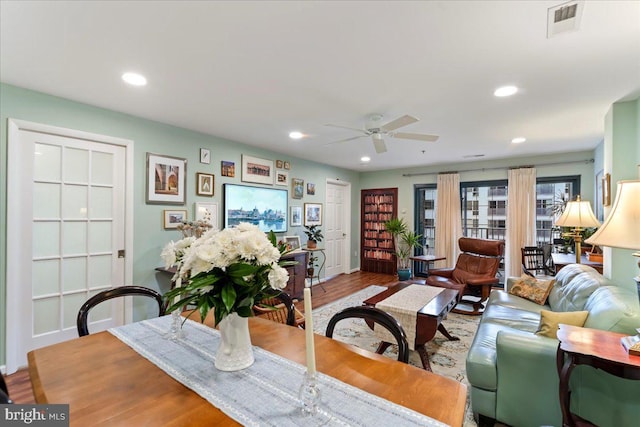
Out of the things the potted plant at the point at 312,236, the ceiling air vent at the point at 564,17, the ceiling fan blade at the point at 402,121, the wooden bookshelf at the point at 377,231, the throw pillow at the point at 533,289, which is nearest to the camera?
the ceiling air vent at the point at 564,17

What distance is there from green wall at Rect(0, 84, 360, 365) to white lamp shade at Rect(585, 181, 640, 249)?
3.84m

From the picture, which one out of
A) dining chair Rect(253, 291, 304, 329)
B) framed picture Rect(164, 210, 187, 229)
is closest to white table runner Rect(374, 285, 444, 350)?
dining chair Rect(253, 291, 304, 329)

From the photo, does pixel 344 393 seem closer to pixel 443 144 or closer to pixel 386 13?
pixel 386 13

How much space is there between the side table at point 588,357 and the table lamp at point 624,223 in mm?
368

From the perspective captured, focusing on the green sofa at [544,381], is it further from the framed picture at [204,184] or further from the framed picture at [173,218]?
the framed picture at [204,184]

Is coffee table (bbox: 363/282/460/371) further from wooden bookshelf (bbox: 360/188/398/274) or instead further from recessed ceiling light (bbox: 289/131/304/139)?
wooden bookshelf (bbox: 360/188/398/274)

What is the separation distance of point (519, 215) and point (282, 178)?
14.0 feet

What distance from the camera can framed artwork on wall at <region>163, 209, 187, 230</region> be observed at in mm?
3490

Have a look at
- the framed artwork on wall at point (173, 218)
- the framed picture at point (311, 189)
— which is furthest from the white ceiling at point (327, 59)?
the framed picture at point (311, 189)

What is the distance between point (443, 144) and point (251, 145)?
2.91 m

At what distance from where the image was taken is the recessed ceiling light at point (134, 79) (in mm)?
2266

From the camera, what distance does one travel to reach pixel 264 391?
39.7 inches

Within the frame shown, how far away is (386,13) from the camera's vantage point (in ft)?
5.12

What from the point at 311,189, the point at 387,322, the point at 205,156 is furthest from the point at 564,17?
the point at 311,189
